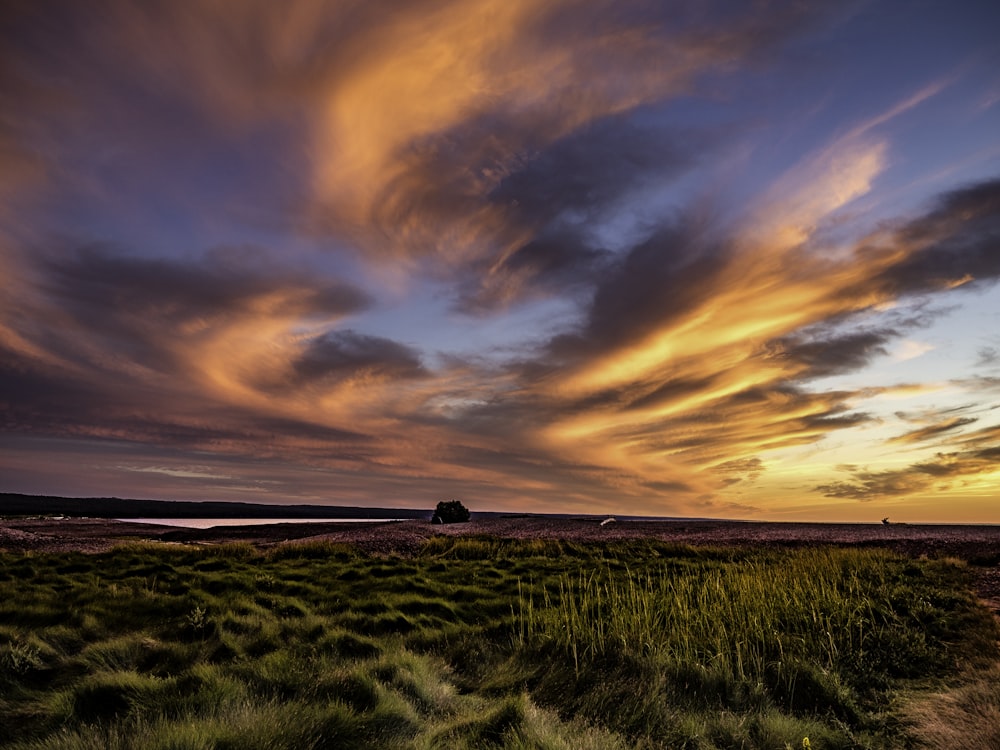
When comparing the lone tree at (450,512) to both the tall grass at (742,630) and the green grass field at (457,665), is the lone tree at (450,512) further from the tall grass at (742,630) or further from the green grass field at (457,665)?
the tall grass at (742,630)

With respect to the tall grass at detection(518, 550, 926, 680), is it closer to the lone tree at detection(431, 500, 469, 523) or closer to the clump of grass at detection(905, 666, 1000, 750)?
the clump of grass at detection(905, 666, 1000, 750)

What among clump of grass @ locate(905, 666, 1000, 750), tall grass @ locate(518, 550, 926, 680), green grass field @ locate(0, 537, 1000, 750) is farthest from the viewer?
tall grass @ locate(518, 550, 926, 680)

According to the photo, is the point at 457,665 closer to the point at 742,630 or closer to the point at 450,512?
the point at 742,630

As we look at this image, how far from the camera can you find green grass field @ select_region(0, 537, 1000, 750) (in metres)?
5.95

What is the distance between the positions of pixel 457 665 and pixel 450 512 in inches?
1770

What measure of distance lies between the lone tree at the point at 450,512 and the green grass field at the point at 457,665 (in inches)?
1444

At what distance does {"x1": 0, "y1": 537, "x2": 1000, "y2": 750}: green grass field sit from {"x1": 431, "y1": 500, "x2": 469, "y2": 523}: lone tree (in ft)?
120

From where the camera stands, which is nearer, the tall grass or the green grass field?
the green grass field

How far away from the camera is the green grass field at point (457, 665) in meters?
5.95

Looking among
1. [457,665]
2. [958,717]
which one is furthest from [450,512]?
[958,717]

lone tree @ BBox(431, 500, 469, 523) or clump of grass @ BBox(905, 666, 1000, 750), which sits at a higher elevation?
lone tree @ BBox(431, 500, 469, 523)

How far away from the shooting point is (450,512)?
5353 centimetres

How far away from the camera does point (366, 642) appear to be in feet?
32.8

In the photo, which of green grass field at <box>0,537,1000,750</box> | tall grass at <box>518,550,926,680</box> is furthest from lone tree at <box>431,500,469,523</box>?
tall grass at <box>518,550,926,680</box>
